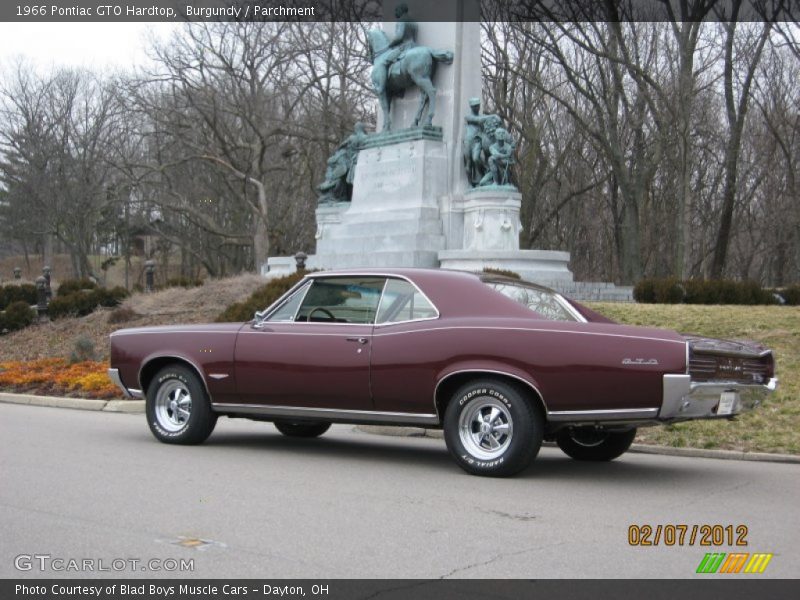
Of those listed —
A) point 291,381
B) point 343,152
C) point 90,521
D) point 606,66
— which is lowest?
point 90,521

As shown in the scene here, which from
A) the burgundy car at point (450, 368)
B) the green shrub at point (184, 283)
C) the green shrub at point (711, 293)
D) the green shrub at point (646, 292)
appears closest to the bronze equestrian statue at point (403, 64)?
the green shrub at point (646, 292)

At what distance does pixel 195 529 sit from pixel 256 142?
38.3 meters

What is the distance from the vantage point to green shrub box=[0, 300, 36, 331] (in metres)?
25.6

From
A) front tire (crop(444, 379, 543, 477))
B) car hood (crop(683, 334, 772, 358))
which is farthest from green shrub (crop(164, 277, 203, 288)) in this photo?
car hood (crop(683, 334, 772, 358))

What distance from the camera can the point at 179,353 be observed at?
938 centimetres

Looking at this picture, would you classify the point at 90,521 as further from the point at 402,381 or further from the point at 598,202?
the point at 598,202

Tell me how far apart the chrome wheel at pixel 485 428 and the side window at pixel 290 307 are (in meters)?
2.03

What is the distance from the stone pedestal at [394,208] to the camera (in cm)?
2397

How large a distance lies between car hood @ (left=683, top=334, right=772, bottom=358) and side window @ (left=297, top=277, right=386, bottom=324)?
2.64 m

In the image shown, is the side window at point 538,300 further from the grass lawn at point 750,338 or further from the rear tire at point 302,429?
the rear tire at point 302,429

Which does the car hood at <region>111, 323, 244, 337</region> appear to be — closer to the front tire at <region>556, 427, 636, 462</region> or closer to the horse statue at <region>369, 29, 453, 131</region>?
the front tire at <region>556, 427, 636, 462</region>

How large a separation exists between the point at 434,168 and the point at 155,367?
15.4 meters

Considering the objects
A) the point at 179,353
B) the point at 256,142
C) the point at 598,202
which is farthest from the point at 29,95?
the point at 179,353
